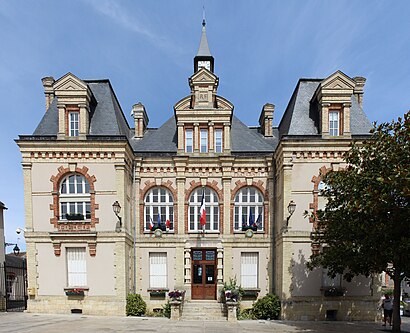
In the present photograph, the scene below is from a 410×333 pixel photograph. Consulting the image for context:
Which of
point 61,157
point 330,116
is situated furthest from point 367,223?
A: point 61,157

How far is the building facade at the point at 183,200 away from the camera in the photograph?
52.4ft

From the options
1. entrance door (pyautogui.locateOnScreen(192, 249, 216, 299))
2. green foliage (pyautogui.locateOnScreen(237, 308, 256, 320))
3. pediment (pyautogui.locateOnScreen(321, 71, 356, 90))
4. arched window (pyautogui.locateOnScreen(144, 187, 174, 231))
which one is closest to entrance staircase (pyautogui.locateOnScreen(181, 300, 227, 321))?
green foliage (pyautogui.locateOnScreen(237, 308, 256, 320))

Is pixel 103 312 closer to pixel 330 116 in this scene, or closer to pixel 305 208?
pixel 305 208

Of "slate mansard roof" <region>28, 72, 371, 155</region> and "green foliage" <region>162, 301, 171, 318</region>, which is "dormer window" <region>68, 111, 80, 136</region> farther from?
"green foliage" <region>162, 301, 171, 318</region>

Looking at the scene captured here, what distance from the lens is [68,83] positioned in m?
16.5

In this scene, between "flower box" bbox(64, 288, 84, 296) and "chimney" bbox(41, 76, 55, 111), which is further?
"chimney" bbox(41, 76, 55, 111)

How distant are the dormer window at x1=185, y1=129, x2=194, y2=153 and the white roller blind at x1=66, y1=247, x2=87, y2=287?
8.21 metres

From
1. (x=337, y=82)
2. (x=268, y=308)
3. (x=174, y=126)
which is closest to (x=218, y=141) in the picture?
(x=174, y=126)

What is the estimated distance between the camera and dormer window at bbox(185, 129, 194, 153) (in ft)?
60.9

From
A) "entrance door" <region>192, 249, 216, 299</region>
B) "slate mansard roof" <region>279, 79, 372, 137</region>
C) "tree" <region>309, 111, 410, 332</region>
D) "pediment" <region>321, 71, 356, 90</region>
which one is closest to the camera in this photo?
"tree" <region>309, 111, 410, 332</region>

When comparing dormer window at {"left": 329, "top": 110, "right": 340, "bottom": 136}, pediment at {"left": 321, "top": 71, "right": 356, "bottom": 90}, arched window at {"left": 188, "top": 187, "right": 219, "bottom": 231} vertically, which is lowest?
arched window at {"left": 188, "top": 187, "right": 219, "bottom": 231}

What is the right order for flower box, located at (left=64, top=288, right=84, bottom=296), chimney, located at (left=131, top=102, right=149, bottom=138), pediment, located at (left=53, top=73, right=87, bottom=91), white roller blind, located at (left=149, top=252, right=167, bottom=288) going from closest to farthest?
flower box, located at (left=64, top=288, right=84, bottom=296)
pediment, located at (left=53, top=73, right=87, bottom=91)
white roller blind, located at (left=149, top=252, right=167, bottom=288)
chimney, located at (left=131, top=102, right=149, bottom=138)

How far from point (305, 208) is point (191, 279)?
7.87 m

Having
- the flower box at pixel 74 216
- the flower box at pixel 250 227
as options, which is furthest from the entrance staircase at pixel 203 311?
the flower box at pixel 74 216
